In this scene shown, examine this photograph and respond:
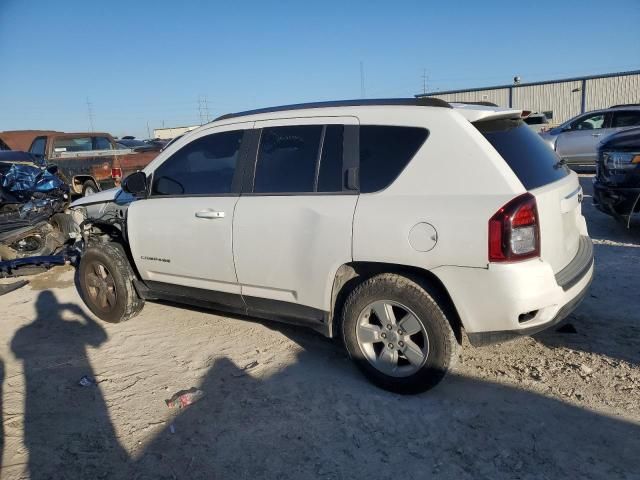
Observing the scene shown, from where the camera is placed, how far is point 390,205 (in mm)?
3062

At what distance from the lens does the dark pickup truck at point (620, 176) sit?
6133 mm

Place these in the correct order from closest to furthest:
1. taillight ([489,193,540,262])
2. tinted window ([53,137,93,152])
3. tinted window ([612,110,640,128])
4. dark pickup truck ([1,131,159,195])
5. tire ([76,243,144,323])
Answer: taillight ([489,193,540,262]), tire ([76,243,144,323]), dark pickup truck ([1,131,159,195]), tinted window ([612,110,640,128]), tinted window ([53,137,93,152])

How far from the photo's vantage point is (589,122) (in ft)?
44.9

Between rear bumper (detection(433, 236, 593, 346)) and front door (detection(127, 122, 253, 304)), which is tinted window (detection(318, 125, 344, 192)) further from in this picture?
rear bumper (detection(433, 236, 593, 346))

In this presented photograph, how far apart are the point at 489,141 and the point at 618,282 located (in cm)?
296

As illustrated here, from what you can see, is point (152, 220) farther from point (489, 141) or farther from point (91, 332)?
point (489, 141)

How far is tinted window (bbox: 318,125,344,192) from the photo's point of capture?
3.36 metres

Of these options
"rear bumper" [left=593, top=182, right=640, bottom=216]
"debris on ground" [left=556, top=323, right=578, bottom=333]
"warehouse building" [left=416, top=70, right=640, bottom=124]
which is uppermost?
"warehouse building" [left=416, top=70, right=640, bottom=124]

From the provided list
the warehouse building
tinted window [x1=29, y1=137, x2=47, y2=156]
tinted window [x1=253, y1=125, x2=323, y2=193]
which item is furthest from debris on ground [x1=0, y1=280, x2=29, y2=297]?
the warehouse building

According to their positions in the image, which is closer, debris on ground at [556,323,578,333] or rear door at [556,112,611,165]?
debris on ground at [556,323,578,333]

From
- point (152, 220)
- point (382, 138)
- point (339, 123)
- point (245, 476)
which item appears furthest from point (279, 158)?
point (245, 476)

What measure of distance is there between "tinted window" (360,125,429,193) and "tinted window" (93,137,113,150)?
13.3 m

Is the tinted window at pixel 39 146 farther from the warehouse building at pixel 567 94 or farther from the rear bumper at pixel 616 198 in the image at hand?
the warehouse building at pixel 567 94

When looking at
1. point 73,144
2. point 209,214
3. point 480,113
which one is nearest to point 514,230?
point 480,113
